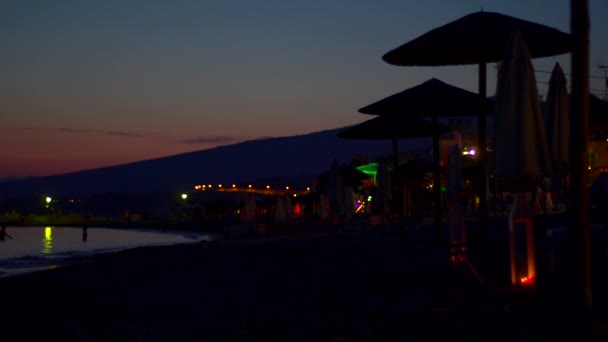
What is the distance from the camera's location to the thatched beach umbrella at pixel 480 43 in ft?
30.0

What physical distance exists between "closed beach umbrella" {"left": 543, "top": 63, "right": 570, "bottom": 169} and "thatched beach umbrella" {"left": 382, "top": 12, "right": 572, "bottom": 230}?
1.38 ft

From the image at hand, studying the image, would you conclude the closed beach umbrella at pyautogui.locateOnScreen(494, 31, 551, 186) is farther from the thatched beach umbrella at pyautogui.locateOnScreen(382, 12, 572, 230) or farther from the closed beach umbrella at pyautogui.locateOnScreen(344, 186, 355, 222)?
the closed beach umbrella at pyautogui.locateOnScreen(344, 186, 355, 222)

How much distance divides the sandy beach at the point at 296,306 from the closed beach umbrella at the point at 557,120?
182cm

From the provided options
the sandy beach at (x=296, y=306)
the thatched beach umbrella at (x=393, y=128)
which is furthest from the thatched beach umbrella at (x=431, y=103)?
the thatched beach umbrella at (x=393, y=128)

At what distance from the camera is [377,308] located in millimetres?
7605

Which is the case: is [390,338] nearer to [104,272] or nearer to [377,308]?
[377,308]

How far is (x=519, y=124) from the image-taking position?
714 centimetres

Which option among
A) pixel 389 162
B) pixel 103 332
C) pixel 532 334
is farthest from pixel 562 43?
pixel 389 162

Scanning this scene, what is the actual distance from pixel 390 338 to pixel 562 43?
4.94 meters

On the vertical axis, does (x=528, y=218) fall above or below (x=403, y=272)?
above

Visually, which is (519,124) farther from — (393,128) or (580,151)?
(393,128)

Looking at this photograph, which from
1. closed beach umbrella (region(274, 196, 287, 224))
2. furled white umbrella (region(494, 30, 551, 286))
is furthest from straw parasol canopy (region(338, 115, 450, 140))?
closed beach umbrella (region(274, 196, 287, 224))

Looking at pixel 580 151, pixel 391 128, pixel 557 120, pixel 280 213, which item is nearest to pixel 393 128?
pixel 391 128

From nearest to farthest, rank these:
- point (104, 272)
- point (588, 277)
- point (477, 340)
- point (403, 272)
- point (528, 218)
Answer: point (477, 340) → point (588, 277) → point (528, 218) → point (403, 272) → point (104, 272)
